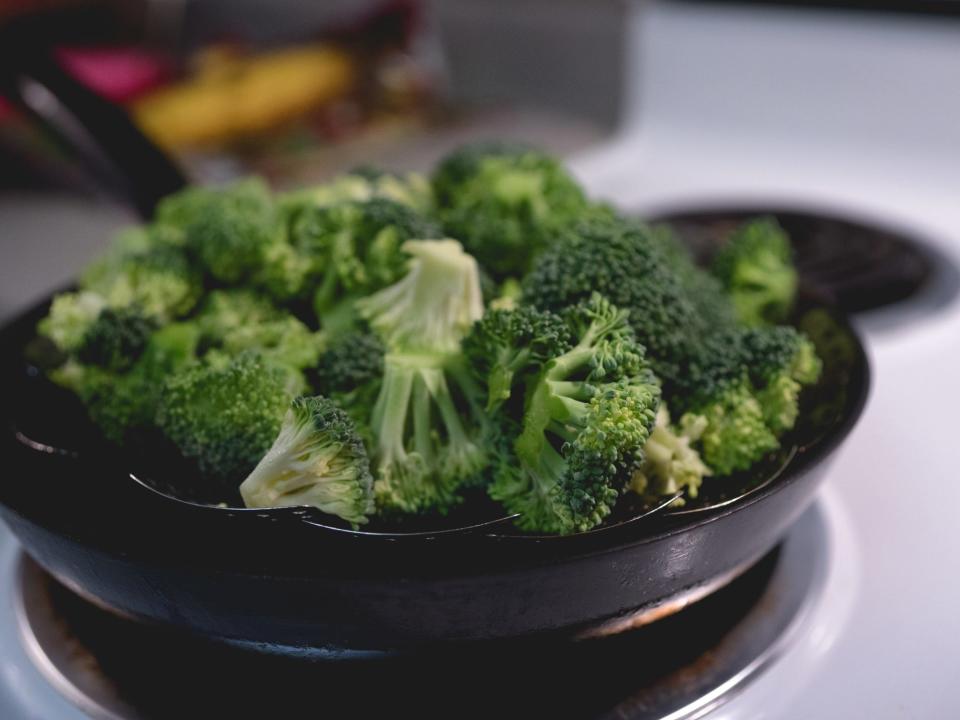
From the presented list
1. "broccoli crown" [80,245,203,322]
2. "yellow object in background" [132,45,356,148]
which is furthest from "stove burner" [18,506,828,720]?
"yellow object in background" [132,45,356,148]

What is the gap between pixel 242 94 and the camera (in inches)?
82.7

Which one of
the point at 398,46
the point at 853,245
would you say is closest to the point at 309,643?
the point at 853,245

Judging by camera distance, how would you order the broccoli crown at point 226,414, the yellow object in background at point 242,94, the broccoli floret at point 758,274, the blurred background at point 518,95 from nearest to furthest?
the broccoli crown at point 226,414
the broccoli floret at point 758,274
the blurred background at point 518,95
the yellow object in background at point 242,94

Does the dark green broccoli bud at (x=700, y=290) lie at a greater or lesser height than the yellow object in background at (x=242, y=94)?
greater

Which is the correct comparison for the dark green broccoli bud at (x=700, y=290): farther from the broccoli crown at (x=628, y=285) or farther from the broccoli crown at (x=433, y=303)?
the broccoli crown at (x=433, y=303)

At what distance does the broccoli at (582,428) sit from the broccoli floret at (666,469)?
34 millimetres

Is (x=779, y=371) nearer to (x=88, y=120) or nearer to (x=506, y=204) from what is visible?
(x=506, y=204)

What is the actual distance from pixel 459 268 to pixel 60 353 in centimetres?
38

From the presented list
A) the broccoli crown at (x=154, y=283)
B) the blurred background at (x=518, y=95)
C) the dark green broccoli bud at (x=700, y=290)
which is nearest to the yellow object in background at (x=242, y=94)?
the blurred background at (x=518, y=95)

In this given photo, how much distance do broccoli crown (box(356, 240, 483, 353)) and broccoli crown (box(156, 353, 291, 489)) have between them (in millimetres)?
97

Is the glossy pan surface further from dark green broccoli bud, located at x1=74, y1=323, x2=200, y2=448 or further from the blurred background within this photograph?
the blurred background

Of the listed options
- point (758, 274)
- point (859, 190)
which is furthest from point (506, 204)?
point (859, 190)

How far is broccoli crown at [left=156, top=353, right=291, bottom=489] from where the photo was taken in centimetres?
62

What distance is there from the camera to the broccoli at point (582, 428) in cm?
54
